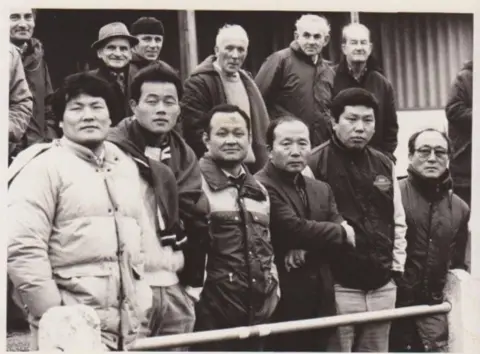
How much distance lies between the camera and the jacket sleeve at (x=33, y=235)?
226 centimetres

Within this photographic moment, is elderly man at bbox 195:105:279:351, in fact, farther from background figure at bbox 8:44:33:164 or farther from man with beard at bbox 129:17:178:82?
background figure at bbox 8:44:33:164

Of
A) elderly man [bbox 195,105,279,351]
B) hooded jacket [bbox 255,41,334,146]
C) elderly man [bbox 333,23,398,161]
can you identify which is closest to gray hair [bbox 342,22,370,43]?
elderly man [bbox 333,23,398,161]

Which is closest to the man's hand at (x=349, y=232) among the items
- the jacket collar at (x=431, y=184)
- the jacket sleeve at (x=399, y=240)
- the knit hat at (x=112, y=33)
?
the jacket sleeve at (x=399, y=240)

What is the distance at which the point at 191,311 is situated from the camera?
244 cm

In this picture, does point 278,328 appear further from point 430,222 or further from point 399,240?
point 430,222

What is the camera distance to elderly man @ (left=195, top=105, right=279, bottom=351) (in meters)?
2.46

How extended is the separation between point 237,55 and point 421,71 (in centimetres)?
60

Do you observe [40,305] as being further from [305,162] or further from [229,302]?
[305,162]

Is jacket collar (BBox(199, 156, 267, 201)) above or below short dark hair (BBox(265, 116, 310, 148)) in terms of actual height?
below

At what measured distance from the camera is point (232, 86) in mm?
2553

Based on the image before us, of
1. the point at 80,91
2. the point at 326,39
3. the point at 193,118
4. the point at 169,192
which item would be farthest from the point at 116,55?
the point at 326,39

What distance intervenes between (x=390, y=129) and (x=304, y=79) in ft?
1.03

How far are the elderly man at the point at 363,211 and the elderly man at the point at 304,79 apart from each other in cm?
5

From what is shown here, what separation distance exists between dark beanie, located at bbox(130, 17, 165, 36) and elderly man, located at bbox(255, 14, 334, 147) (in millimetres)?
343
